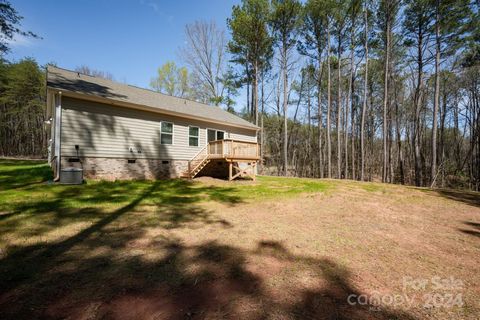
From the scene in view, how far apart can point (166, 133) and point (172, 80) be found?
15777 millimetres

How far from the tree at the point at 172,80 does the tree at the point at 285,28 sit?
37.1 feet

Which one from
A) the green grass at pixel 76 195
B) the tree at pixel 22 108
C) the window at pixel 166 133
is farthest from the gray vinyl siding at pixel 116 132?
the tree at pixel 22 108

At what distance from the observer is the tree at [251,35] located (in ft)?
56.5

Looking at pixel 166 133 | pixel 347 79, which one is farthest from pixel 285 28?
pixel 166 133

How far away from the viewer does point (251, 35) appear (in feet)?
60.2

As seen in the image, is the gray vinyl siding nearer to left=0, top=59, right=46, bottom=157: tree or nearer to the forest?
the forest

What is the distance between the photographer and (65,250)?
333 centimetres

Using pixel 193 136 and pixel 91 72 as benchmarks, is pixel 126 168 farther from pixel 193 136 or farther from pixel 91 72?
pixel 91 72

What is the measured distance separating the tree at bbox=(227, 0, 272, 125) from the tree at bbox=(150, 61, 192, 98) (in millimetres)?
7113

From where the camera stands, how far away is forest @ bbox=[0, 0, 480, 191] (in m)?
15.1

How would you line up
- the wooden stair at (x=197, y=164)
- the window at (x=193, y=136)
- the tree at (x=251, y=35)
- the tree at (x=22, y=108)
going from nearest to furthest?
the wooden stair at (x=197, y=164) → the window at (x=193, y=136) → the tree at (x=251, y=35) → the tree at (x=22, y=108)

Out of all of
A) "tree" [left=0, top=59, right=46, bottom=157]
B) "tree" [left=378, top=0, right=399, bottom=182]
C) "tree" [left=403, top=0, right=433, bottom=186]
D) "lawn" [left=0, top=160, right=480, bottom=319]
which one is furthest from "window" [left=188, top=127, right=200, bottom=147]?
"tree" [left=0, top=59, right=46, bottom=157]

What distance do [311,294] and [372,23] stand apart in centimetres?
2119

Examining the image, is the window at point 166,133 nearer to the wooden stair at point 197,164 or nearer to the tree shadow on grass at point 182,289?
the wooden stair at point 197,164
